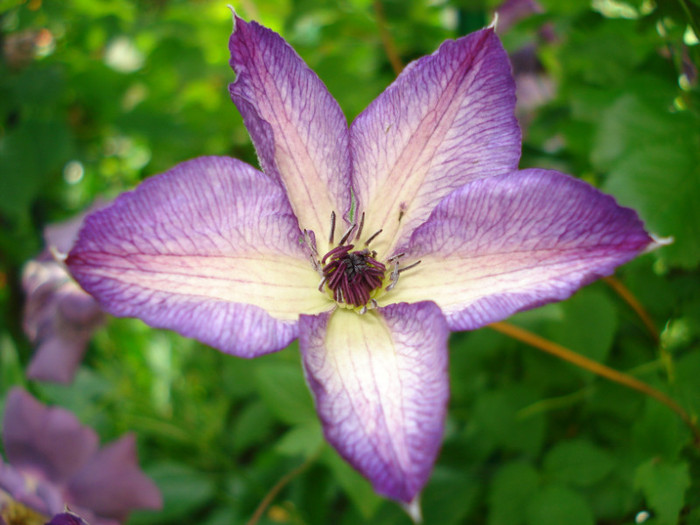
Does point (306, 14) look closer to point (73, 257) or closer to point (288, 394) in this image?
point (288, 394)

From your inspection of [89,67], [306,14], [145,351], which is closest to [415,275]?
[306,14]

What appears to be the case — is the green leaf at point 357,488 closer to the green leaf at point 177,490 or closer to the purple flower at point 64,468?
the purple flower at point 64,468

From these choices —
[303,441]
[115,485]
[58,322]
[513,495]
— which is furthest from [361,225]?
[58,322]

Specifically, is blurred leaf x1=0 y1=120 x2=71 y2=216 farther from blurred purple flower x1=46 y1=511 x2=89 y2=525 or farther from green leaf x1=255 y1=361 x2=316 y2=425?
blurred purple flower x1=46 y1=511 x2=89 y2=525

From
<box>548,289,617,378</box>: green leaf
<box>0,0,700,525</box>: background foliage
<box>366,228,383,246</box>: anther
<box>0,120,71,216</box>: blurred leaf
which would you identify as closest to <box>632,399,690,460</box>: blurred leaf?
<box>0,0,700,525</box>: background foliage

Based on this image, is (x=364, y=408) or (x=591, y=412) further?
(x=591, y=412)

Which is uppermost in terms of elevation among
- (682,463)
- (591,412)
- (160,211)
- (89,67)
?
(89,67)

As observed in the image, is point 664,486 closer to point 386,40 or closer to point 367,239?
point 367,239
